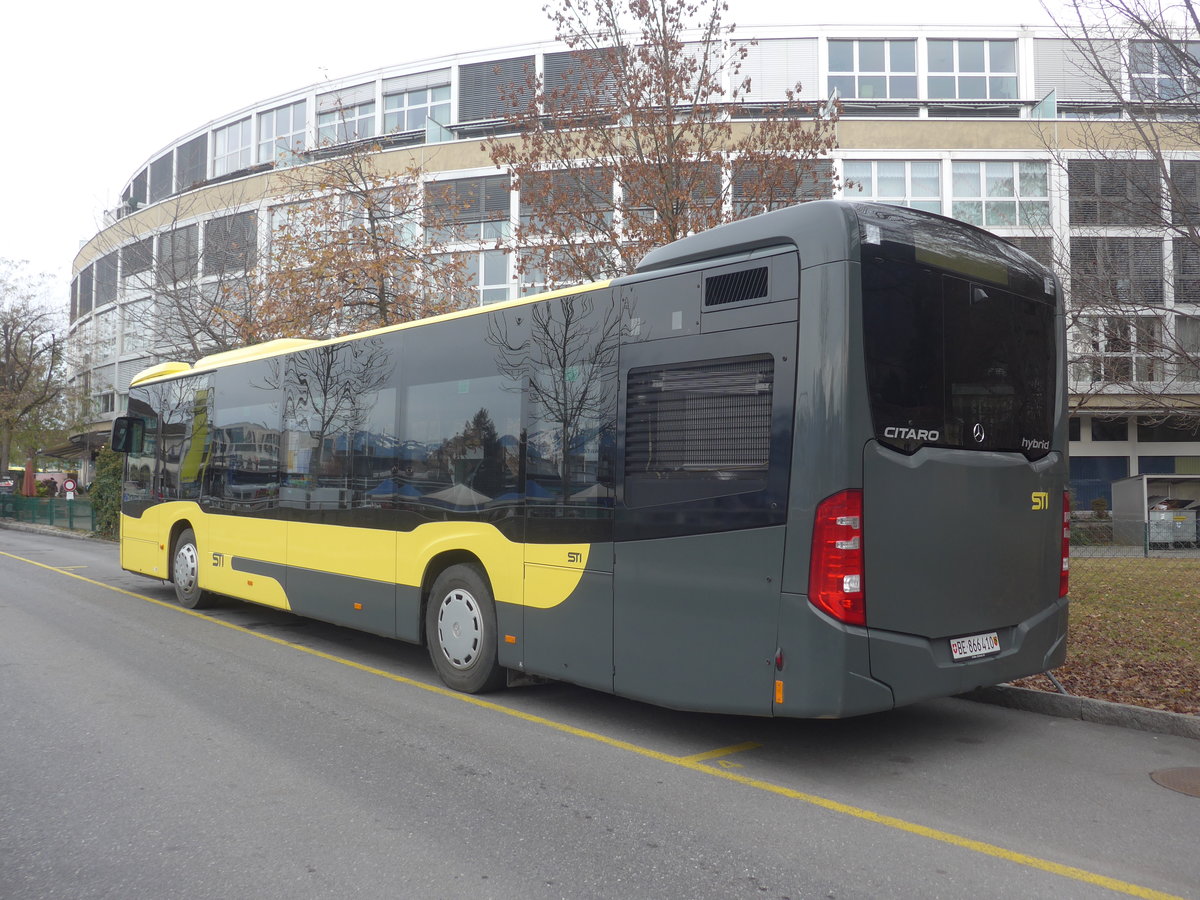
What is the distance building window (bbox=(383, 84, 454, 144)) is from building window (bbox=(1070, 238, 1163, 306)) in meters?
28.7

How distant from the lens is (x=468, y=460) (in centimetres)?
727

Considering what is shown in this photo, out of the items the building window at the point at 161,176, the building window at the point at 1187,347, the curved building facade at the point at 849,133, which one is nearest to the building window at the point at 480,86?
the curved building facade at the point at 849,133

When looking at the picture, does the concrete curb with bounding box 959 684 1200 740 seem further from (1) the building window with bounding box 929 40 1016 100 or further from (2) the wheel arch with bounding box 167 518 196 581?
(1) the building window with bounding box 929 40 1016 100

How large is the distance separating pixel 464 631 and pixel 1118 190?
6.82 metres

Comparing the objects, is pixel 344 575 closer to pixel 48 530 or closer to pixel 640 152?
pixel 640 152

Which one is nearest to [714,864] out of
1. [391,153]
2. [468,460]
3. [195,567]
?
[468,460]

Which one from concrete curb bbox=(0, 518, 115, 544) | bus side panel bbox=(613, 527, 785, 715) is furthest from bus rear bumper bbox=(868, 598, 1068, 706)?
concrete curb bbox=(0, 518, 115, 544)

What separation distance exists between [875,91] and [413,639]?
31679mm

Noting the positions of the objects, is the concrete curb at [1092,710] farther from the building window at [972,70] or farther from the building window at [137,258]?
the building window at [972,70]

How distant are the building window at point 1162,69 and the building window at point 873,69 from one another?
27567 mm

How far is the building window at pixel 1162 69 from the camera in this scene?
7.20m

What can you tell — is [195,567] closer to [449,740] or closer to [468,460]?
[468,460]

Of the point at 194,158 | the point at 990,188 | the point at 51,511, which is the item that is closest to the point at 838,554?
the point at 990,188

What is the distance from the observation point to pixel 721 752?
5.71 m
